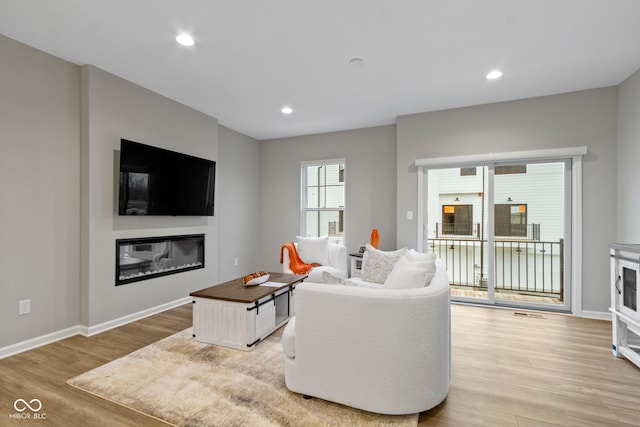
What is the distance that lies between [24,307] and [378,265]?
11.0ft

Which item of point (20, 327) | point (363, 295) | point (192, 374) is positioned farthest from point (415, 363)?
point (20, 327)

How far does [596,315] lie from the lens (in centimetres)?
350

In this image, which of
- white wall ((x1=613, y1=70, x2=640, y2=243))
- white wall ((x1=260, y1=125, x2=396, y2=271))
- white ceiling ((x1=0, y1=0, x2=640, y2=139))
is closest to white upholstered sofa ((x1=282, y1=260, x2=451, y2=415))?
white ceiling ((x1=0, y1=0, x2=640, y2=139))

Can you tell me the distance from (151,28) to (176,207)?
80.1 inches

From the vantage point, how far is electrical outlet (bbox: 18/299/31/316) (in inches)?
102

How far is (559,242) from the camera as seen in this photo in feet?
12.4

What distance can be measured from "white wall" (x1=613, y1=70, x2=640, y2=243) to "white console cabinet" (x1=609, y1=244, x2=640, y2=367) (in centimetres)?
87

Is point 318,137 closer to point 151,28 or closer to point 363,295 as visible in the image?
point 151,28

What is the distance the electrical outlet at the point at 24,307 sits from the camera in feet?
8.54

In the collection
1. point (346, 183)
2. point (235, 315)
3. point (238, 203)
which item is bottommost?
point (235, 315)

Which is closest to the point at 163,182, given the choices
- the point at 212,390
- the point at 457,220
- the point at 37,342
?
the point at 37,342

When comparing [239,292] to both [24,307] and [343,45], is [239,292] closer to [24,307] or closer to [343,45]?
[24,307]

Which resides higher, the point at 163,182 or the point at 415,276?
the point at 163,182

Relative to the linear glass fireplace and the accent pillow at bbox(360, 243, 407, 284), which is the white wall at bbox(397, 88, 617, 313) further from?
the linear glass fireplace
